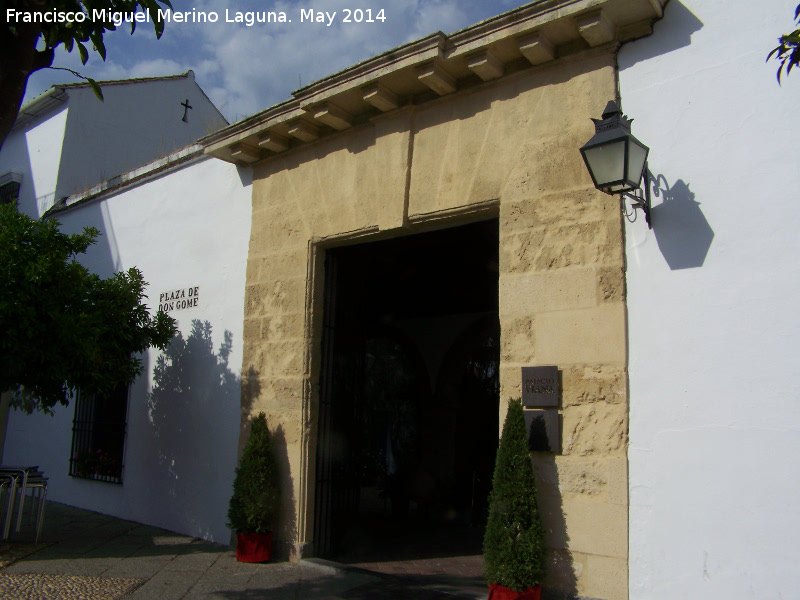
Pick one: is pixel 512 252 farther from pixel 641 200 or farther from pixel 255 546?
pixel 255 546

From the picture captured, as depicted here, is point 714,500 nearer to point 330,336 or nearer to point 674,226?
point 674,226

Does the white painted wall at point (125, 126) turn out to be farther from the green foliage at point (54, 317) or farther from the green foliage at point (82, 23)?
the green foliage at point (82, 23)

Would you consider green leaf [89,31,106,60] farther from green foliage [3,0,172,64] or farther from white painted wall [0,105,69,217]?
white painted wall [0,105,69,217]

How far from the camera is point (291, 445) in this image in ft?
19.6

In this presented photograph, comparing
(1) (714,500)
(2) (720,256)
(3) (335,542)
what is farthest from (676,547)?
(3) (335,542)

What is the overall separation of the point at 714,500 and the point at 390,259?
4513mm

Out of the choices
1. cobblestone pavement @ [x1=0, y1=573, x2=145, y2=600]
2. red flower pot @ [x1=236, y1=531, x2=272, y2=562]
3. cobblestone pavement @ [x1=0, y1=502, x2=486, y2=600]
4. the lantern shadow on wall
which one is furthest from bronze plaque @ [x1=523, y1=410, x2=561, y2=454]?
cobblestone pavement @ [x1=0, y1=573, x2=145, y2=600]

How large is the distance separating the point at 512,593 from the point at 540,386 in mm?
1262

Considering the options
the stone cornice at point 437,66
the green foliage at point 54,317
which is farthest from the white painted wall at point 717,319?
the green foliage at point 54,317

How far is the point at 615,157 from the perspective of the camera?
3.84 metres

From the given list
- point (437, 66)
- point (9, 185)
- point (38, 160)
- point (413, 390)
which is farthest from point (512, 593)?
point (9, 185)

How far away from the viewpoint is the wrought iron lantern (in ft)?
12.5

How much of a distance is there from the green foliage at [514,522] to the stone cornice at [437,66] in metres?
2.52

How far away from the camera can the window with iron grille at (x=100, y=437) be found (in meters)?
8.15
